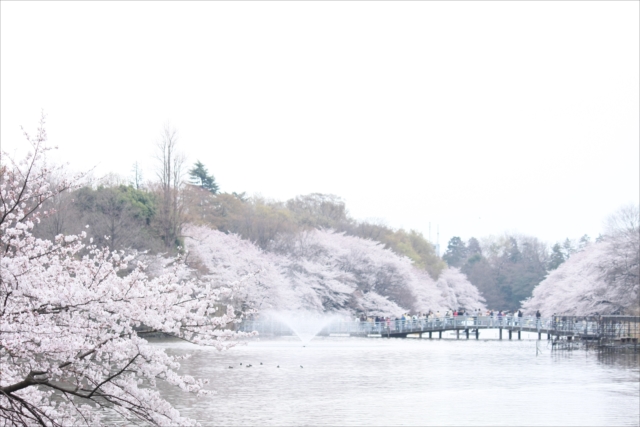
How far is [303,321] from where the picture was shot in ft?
184

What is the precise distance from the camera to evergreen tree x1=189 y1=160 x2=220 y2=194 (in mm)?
77562

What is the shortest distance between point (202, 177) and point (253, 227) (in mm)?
18697

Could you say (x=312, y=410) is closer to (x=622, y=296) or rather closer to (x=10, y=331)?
(x=10, y=331)

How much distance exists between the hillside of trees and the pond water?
5.06 meters

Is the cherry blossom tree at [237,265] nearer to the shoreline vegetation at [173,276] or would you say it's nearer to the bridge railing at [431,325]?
the shoreline vegetation at [173,276]

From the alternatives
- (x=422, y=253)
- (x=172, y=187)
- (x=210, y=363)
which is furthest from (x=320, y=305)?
(x=422, y=253)

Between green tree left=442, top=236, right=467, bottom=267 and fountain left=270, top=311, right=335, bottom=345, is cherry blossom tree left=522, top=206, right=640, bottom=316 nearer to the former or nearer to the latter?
fountain left=270, top=311, right=335, bottom=345

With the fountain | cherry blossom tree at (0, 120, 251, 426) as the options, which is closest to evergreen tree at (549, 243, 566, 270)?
the fountain

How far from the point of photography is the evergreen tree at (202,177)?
77.6 m

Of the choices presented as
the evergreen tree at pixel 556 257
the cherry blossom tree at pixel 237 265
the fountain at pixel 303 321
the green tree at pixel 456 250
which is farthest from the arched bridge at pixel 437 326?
the green tree at pixel 456 250

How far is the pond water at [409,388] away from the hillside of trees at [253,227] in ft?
16.6

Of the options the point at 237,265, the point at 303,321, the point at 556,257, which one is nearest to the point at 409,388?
the point at 237,265

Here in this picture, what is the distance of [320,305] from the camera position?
58.0 metres

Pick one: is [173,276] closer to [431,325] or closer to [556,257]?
[431,325]
